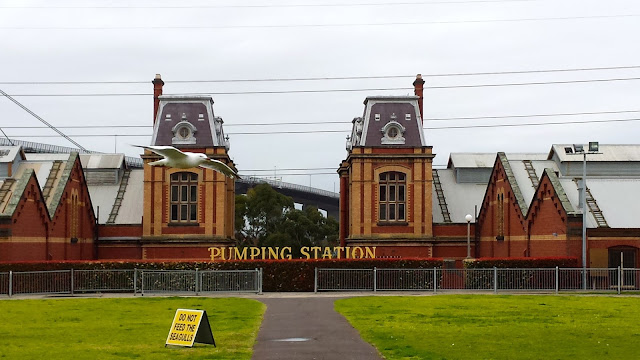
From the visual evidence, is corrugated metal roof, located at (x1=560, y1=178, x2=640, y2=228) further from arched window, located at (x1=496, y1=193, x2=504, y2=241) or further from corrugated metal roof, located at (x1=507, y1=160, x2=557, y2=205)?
arched window, located at (x1=496, y1=193, x2=504, y2=241)

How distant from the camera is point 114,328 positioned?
29.0 m

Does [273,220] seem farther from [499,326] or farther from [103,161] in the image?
[499,326]

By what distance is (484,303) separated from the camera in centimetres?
3909

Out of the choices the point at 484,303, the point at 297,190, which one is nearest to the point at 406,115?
the point at 484,303

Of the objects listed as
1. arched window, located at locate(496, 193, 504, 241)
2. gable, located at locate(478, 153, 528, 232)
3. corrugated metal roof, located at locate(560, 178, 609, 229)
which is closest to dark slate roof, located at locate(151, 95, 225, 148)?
gable, located at locate(478, 153, 528, 232)

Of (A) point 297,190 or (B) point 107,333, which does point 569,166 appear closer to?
(B) point 107,333

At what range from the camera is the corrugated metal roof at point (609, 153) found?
2490 inches

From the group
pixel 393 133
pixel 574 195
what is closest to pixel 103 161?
pixel 393 133

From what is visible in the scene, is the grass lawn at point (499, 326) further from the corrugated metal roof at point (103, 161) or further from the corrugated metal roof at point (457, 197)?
the corrugated metal roof at point (103, 161)

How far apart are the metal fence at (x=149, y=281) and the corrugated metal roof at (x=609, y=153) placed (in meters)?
26.1

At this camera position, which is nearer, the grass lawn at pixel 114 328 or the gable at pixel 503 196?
the grass lawn at pixel 114 328

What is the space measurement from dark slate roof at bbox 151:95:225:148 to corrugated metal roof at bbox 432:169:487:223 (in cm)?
1698

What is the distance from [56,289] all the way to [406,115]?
28.0 metres

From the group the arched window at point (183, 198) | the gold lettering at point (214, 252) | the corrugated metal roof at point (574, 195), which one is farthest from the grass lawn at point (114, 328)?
the corrugated metal roof at point (574, 195)
